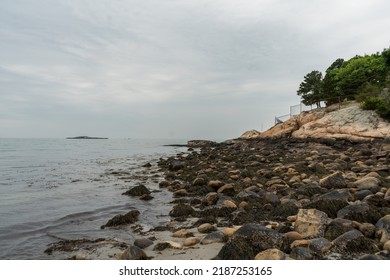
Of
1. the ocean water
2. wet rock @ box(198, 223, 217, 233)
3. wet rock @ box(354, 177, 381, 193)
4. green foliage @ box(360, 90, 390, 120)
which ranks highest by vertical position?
green foliage @ box(360, 90, 390, 120)

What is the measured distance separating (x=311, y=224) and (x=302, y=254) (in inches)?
41.9

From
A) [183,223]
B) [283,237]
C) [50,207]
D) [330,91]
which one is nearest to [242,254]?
[283,237]

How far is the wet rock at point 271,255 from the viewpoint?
4.38 metres

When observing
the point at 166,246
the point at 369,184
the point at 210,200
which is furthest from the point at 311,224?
the point at 369,184

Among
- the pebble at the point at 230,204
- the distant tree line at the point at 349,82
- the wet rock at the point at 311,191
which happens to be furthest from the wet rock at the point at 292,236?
the distant tree line at the point at 349,82

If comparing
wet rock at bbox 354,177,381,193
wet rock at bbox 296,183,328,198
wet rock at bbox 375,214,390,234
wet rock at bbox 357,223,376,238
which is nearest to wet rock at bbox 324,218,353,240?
wet rock at bbox 357,223,376,238

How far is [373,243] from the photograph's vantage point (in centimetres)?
478

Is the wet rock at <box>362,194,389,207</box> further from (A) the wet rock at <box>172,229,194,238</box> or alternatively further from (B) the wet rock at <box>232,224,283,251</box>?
(A) the wet rock at <box>172,229,194,238</box>

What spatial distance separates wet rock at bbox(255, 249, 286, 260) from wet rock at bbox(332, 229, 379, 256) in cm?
97

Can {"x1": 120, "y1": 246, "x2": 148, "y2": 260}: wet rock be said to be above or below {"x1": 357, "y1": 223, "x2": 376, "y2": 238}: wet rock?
below

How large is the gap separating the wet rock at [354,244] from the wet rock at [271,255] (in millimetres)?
974

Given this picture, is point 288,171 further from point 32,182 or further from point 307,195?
point 32,182

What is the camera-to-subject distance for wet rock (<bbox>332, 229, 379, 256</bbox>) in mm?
4684

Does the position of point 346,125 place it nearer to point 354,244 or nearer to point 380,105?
point 380,105
